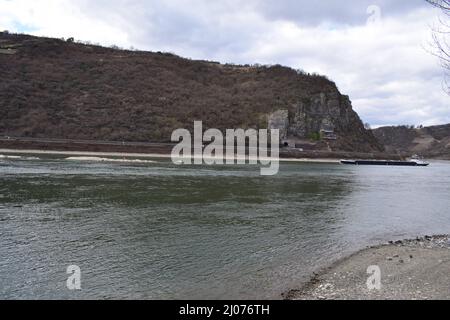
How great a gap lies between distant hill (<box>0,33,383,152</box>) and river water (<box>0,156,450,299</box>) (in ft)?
232

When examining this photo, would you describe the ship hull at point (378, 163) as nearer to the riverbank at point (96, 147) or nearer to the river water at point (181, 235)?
the riverbank at point (96, 147)

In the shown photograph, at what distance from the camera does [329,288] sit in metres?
10.8

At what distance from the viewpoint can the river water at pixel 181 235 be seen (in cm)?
1107

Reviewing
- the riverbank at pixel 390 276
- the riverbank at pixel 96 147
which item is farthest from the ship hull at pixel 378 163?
the riverbank at pixel 390 276

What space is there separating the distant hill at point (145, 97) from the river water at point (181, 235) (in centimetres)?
7059

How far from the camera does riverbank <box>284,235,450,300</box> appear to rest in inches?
396

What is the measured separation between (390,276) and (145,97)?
112 m

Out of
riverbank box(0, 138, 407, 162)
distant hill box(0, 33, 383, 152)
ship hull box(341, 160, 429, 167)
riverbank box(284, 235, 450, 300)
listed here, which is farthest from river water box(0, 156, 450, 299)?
ship hull box(341, 160, 429, 167)

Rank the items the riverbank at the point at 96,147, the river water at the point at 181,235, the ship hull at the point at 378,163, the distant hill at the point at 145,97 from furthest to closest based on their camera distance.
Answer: the ship hull at the point at 378,163 → the distant hill at the point at 145,97 → the riverbank at the point at 96,147 → the river water at the point at 181,235

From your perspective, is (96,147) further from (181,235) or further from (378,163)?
(181,235)

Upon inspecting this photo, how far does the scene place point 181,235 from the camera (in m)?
16.9

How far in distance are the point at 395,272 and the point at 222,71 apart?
142792mm

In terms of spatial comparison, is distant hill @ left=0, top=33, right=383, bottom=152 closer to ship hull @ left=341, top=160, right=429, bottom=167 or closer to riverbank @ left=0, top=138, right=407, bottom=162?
riverbank @ left=0, top=138, right=407, bottom=162

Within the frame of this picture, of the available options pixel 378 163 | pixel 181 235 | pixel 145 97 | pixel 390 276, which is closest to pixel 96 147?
pixel 145 97
